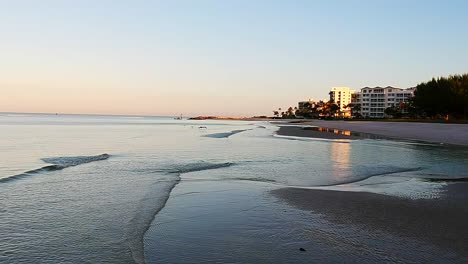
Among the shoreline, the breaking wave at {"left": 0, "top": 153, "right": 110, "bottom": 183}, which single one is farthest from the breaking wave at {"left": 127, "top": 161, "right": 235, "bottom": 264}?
the shoreline

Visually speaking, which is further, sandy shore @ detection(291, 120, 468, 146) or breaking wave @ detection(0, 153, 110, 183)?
sandy shore @ detection(291, 120, 468, 146)

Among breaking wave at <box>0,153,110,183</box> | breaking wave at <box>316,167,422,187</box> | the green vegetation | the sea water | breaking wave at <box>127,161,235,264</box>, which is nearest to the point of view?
breaking wave at <box>127,161,235,264</box>

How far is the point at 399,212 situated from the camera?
326 inches

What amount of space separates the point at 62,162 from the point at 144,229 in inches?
467

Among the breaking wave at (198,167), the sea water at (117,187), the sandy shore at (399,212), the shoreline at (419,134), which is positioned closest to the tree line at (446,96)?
the shoreline at (419,134)

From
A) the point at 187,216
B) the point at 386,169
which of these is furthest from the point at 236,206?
the point at 386,169

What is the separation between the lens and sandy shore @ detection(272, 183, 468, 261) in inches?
258

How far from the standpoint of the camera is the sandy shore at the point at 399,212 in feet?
21.5

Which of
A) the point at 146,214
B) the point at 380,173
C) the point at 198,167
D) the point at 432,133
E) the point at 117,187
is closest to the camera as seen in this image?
the point at 146,214

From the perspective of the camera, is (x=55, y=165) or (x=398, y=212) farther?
(x=55, y=165)

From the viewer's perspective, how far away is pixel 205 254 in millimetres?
5625

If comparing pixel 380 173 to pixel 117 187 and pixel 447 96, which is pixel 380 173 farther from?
pixel 447 96

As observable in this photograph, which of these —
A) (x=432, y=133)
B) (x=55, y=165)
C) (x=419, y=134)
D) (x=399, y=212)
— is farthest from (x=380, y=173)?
(x=419, y=134)

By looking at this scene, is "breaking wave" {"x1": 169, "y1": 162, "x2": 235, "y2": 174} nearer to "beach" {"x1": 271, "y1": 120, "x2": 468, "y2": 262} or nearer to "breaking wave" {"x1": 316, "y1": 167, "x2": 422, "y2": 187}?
"beach" {"x1": 271, "y1": 120, "x2": 468, "y2": 262}
